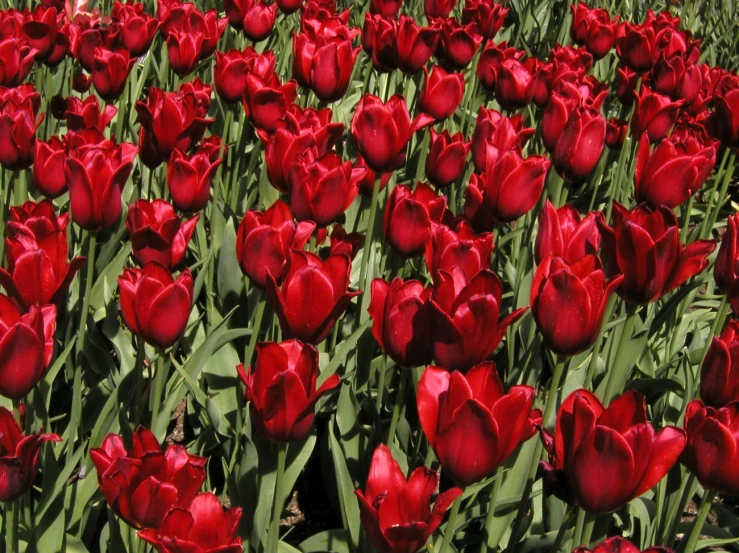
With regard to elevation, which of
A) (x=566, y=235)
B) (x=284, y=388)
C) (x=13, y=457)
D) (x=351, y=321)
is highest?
(x=566, y=235)

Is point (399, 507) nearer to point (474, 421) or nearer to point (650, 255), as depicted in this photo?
point (474, 421)

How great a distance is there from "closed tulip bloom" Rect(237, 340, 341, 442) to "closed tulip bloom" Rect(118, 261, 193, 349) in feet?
0.75

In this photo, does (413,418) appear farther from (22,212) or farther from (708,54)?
(708,54)

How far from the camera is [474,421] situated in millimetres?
1041

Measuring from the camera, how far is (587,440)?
3.34ft

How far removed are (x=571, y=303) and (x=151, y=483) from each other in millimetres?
587

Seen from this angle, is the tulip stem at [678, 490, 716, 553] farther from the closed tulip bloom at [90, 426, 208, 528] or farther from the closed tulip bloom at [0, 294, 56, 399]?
the closed tulip bloom at [0, 294, 56, 399]

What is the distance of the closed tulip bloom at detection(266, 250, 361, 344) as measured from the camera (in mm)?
1314

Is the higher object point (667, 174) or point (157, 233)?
point (667, 174)

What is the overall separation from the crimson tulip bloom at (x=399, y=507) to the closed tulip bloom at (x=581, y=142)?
1197 mm

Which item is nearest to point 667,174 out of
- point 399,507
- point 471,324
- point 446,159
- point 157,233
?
point 446,159

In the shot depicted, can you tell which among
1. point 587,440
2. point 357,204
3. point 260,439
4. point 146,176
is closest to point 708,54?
point 357,204

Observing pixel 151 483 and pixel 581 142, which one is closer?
pixel 151 483

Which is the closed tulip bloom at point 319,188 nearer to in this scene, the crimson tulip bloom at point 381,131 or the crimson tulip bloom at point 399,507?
the crimson tulip bloom at point 381,131
